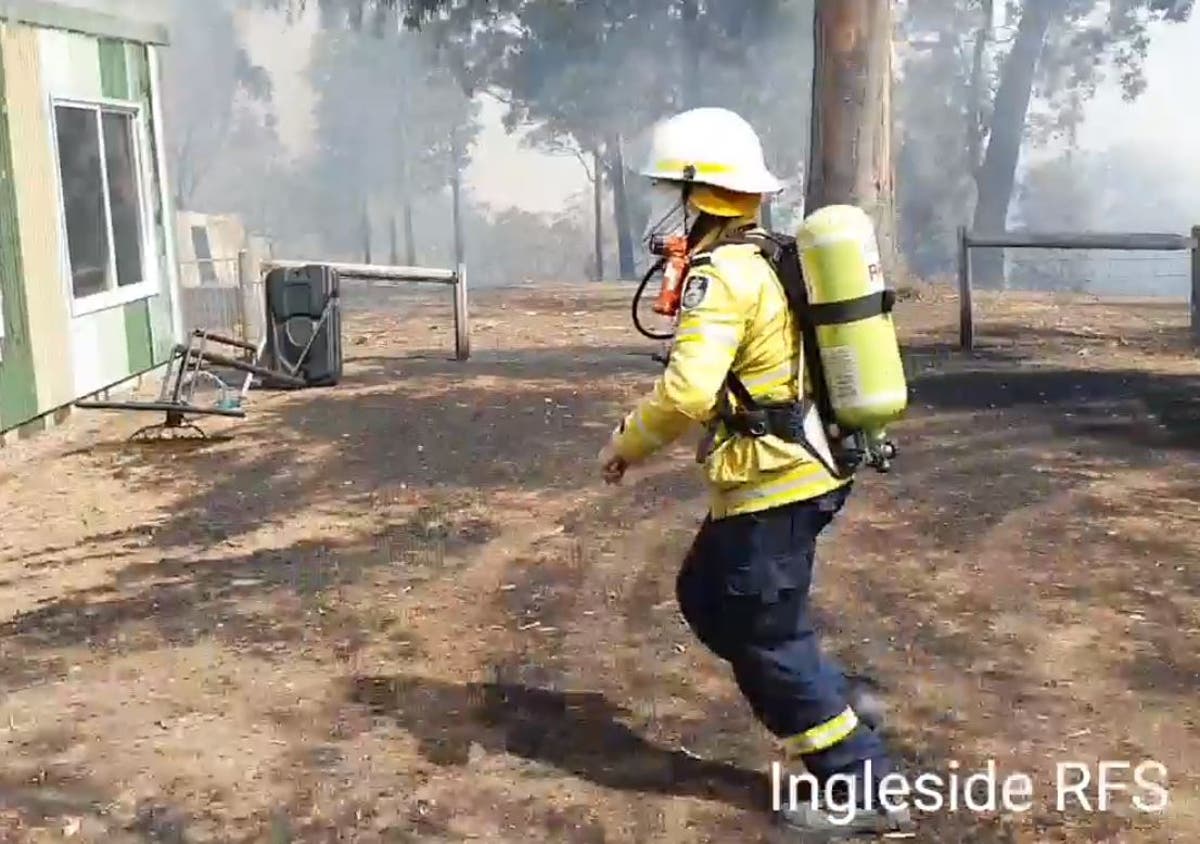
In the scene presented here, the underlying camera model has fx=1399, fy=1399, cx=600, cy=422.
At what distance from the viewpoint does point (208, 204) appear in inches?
2383

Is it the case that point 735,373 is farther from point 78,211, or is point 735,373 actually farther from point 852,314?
point 78,211

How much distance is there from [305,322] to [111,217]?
1757mm

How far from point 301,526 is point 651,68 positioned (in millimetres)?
28317

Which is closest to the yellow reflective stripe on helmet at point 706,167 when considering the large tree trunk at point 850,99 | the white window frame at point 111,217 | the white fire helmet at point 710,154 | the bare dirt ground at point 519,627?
the white fire helmet at point 710,154

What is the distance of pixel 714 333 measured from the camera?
3.39 m

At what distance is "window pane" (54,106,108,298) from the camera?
10336 millimetres

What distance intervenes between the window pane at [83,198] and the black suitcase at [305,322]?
130cm

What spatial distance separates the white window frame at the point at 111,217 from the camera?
994 cm

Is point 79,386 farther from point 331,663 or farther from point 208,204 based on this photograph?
point 208,204

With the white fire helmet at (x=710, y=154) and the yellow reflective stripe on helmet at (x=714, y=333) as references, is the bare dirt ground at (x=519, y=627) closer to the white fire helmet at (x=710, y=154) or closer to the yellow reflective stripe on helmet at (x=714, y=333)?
the yellow reflective stripe on helmet at (x=714, y=333)

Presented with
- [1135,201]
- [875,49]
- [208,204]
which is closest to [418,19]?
[875,49]

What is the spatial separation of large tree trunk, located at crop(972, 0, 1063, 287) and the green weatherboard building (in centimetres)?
2335

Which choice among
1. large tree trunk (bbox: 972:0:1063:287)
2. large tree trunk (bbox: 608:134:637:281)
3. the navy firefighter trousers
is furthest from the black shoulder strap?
large tree trunk (bbox: 608:134:637:281)

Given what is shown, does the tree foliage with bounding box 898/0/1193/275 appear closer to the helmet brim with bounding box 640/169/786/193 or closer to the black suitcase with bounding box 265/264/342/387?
the black suitcase with bounding box 265/264/342/387
